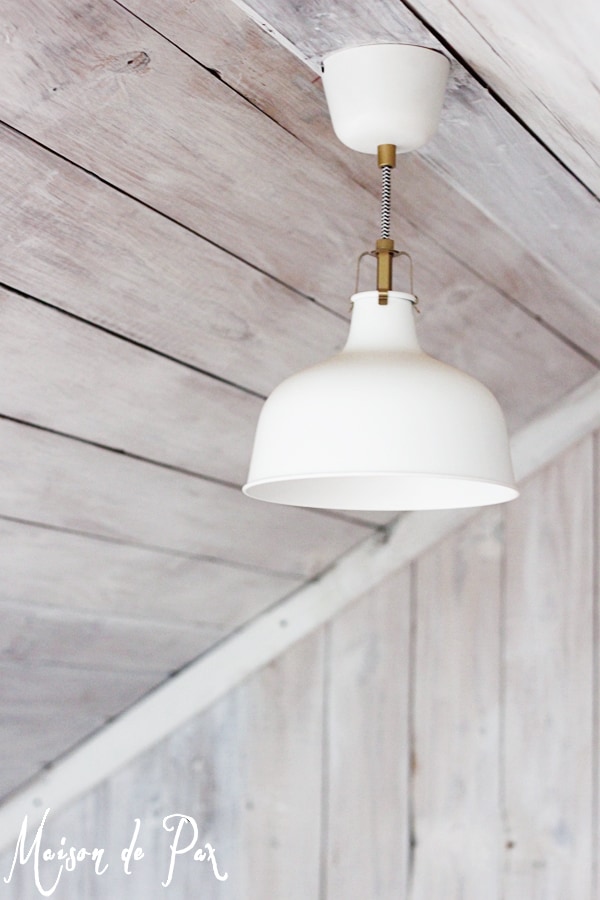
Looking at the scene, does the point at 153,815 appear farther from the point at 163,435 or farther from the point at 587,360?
the point at 587,360

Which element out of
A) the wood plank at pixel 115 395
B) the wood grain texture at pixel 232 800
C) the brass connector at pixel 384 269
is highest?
the wood plank at pixel 115 395

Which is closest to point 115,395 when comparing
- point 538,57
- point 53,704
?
point 538,57

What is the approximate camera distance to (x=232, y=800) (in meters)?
1.92

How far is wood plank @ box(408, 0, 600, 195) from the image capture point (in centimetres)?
72

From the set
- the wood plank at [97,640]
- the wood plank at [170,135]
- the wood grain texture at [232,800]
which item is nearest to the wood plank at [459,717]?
the wood grain texture at [232,800]

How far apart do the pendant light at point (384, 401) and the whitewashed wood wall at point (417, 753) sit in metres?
0.92

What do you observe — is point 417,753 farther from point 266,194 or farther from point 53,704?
point 266,194

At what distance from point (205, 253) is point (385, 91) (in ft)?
0.87

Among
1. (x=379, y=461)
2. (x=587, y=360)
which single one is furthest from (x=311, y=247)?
(x=587, y=360)

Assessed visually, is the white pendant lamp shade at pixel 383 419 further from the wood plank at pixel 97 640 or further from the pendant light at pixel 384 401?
the wood plank at pixel 97 640

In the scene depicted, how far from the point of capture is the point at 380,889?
71.7 inches

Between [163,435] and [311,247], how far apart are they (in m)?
0.30

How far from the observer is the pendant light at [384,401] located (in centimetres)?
76

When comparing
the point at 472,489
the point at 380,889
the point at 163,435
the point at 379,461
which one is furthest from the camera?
the point at 380,889
